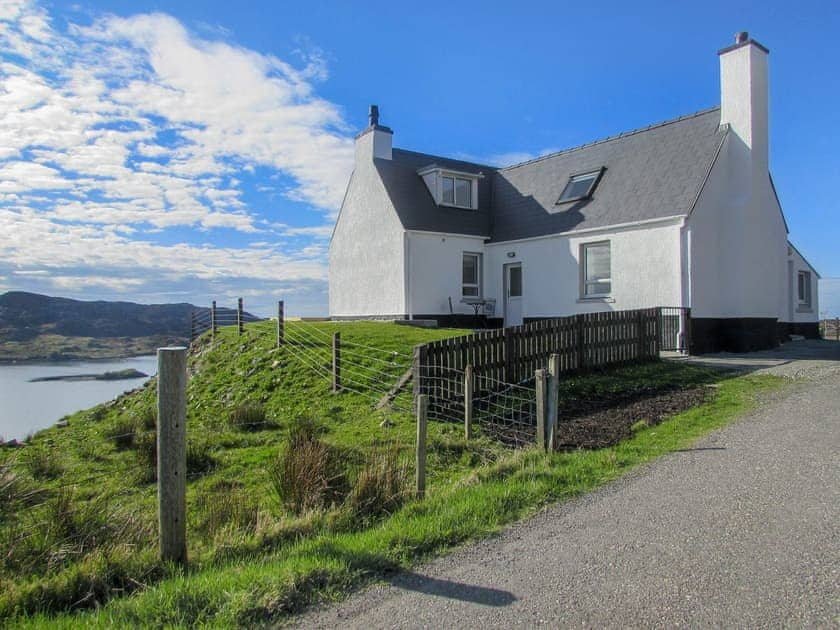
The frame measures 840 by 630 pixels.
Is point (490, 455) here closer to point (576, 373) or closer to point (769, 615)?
point (769, 615)

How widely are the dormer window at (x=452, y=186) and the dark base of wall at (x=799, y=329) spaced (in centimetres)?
1334

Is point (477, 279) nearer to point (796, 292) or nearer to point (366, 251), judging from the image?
point (366, 251)

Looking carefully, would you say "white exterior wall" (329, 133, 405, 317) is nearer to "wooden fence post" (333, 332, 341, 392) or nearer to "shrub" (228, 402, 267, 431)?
"wooden fence post" (333, 332, 341, 392)

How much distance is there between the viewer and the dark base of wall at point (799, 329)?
77.8 ft

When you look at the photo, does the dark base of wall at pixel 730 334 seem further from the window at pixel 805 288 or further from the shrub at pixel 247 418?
the shrub at pixel 247 418

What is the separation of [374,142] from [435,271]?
6599 millimetres

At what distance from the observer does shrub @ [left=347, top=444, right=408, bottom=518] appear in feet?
17.4

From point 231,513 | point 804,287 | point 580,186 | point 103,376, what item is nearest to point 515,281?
point 580,186

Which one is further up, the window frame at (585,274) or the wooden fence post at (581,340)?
the window frame at (585,274)

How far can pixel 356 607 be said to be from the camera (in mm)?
3387

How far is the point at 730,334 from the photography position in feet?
61.1

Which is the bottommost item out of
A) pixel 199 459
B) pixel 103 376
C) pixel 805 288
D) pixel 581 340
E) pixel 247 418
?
pixel 103 376

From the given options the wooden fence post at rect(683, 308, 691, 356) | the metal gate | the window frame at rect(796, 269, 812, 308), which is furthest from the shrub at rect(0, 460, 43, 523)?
the window frame at rect(796, 269, 812, 308)

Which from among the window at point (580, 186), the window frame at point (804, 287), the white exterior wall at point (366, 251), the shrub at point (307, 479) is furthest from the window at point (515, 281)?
the shrub at point (307, 479)
